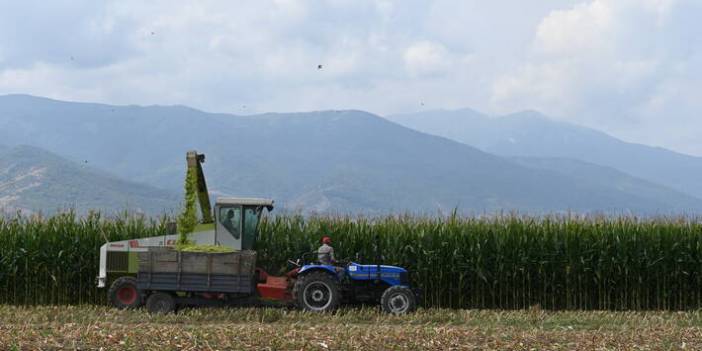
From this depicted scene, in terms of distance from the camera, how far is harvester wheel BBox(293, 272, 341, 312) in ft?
63.1

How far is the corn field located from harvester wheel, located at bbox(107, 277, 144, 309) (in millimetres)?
3453

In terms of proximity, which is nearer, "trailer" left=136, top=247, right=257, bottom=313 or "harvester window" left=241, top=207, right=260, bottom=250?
"trailer" left=136, top=247, right=257, bottom=313

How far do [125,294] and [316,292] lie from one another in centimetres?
418

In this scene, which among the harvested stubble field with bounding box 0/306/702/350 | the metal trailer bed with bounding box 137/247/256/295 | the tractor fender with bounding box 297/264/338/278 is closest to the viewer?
the harvested stubble field with bounding box 0/306/702/350

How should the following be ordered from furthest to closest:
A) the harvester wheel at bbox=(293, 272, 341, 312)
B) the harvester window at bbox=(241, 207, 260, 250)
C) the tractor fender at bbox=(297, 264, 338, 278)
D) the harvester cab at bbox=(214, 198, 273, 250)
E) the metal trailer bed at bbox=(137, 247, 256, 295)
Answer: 1. the harvester window at bbox=(241, 207, 260, 250)
2. the harvester cab at bbox=(214, 198, 273, 250)
3. the tractor fender at bbox=(297, 264, 338, 278)
4. the harvester wheel at bbox=(293, 272, 341, 312)
5. the metal trailer bed at bbox=(137, 247, 256, 295)

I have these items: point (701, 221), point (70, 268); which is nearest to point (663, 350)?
point (701, 221)

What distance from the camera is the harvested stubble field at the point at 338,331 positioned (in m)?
13.4

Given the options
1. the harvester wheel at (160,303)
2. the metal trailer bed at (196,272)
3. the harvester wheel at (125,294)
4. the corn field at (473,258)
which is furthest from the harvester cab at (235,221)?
the corn field at (473,258)

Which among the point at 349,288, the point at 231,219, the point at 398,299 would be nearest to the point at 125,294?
the point at 231,219

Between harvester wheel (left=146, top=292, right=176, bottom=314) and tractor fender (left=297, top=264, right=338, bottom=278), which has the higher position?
tractor fender (left=297, top=264, right=338, bottom=278)

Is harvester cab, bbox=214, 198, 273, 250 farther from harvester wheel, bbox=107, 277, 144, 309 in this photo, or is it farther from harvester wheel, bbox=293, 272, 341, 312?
harvester wheel, bbox=107, 277, 144, 309

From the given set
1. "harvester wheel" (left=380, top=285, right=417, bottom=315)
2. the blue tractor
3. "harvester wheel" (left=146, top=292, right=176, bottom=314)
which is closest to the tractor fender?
the blue tractor

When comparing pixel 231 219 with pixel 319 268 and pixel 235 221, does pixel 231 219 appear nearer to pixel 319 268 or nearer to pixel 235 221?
pixel 235 221

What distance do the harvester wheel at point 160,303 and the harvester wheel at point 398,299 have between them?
4.30m
